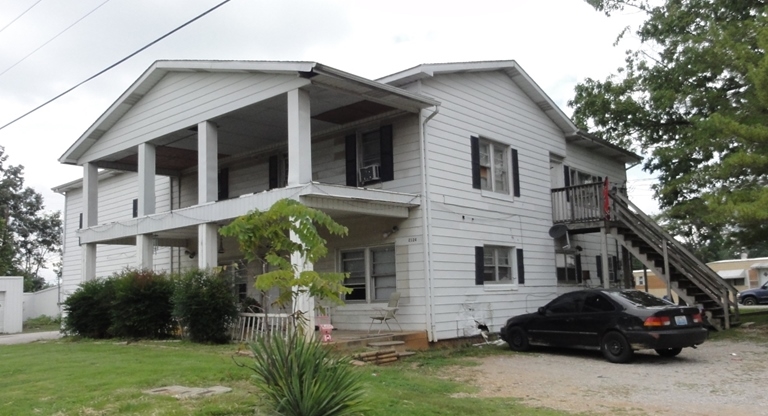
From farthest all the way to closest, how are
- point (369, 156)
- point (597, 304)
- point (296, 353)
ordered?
point (369, 156) → point (597, 304) → point (296, 353)

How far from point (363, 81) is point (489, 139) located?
217 inches

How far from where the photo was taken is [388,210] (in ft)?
48.4

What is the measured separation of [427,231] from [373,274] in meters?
1.95

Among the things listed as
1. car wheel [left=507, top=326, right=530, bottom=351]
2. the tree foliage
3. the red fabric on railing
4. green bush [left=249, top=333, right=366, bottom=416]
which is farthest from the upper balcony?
the red fabric on railing

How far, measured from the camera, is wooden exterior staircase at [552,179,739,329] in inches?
703

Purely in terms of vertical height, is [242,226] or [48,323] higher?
[242,226]

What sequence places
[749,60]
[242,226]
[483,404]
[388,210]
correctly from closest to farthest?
[242,226] → [483,404] → [388,210] → [749,60]

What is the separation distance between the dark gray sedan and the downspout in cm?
207

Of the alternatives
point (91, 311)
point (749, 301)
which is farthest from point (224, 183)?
point (749, 301)

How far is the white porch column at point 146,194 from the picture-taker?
58.1ft

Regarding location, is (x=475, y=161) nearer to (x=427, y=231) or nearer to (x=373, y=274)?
(x=427, y=231)

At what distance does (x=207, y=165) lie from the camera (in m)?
15.5

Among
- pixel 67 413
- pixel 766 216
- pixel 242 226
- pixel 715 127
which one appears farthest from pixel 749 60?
pixel 67 413

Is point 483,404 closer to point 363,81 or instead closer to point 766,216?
point 363,81
